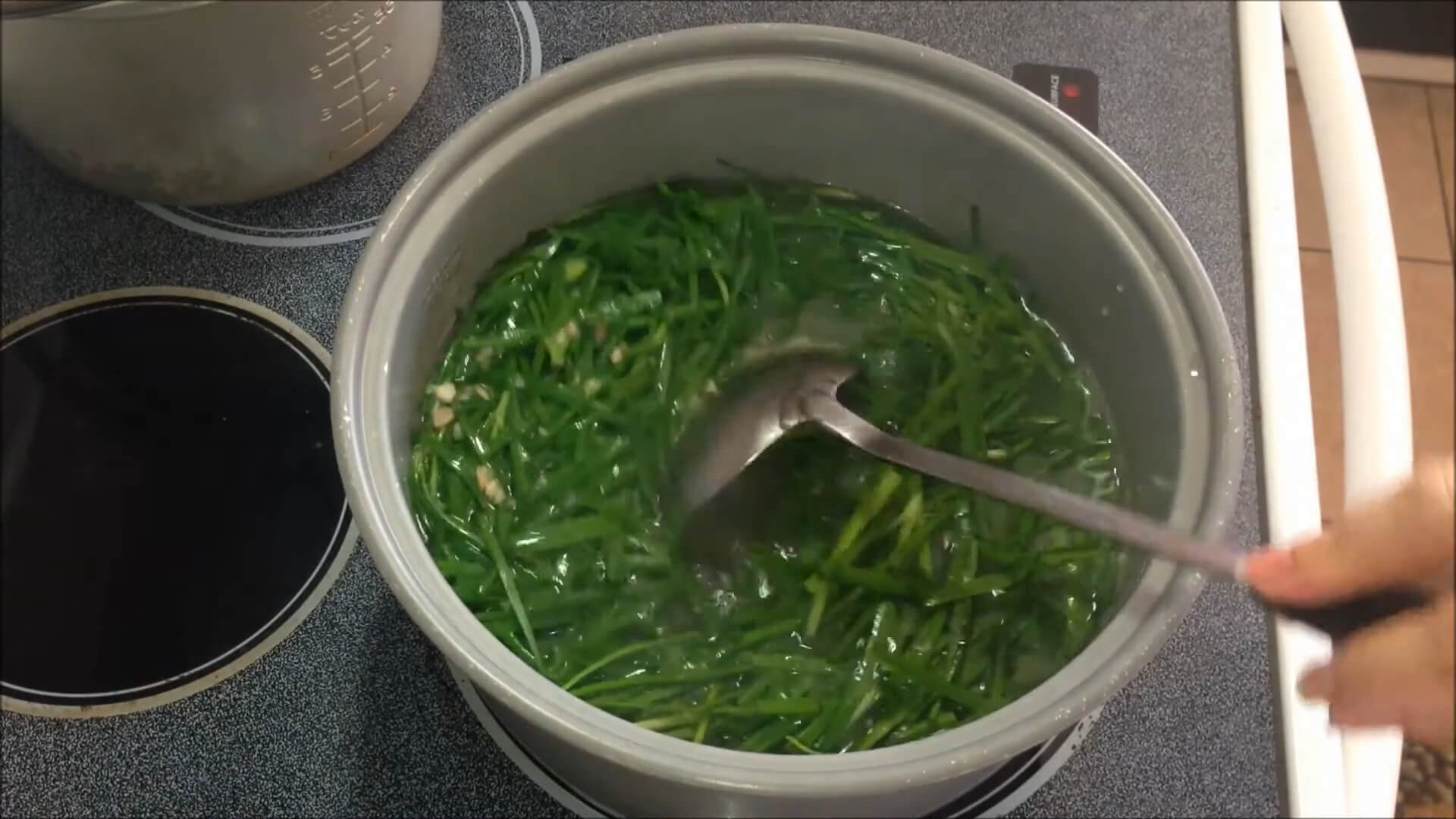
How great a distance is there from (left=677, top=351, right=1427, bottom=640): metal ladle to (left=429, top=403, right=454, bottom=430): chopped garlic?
0.15 m

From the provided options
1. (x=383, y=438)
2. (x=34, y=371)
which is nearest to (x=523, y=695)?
(x=383, y=438)

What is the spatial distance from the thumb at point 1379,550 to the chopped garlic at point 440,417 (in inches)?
18.8

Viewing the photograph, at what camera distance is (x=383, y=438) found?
0.56 m

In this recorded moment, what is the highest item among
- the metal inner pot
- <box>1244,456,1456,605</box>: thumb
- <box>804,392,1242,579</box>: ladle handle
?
<box>1244,456,1456,605</box>: thumb

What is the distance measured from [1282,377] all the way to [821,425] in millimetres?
324

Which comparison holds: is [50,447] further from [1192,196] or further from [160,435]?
[1192,196]

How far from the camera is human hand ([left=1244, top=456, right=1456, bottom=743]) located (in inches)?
12.2

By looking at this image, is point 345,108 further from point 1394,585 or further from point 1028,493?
point 1394,585

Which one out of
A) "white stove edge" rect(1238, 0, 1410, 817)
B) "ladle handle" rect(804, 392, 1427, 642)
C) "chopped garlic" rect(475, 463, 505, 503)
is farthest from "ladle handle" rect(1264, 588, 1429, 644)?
"chopped garlic" rect(475, 463, 505, 503)

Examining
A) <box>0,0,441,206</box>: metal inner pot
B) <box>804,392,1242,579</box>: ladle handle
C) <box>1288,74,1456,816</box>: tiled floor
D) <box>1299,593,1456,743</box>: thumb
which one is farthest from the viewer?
<box>1288,74,1456,816</box>: tiled floor

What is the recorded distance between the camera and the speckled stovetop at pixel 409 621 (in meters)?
0.61

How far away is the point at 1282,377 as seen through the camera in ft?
2.43

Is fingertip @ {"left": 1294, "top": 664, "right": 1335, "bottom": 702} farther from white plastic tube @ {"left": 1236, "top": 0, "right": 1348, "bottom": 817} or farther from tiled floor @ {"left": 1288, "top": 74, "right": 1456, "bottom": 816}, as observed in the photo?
tiled floor @ {"left": 1288, "top": 74, "right": 1456, "bottom": 816}

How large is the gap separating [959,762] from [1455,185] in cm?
199
